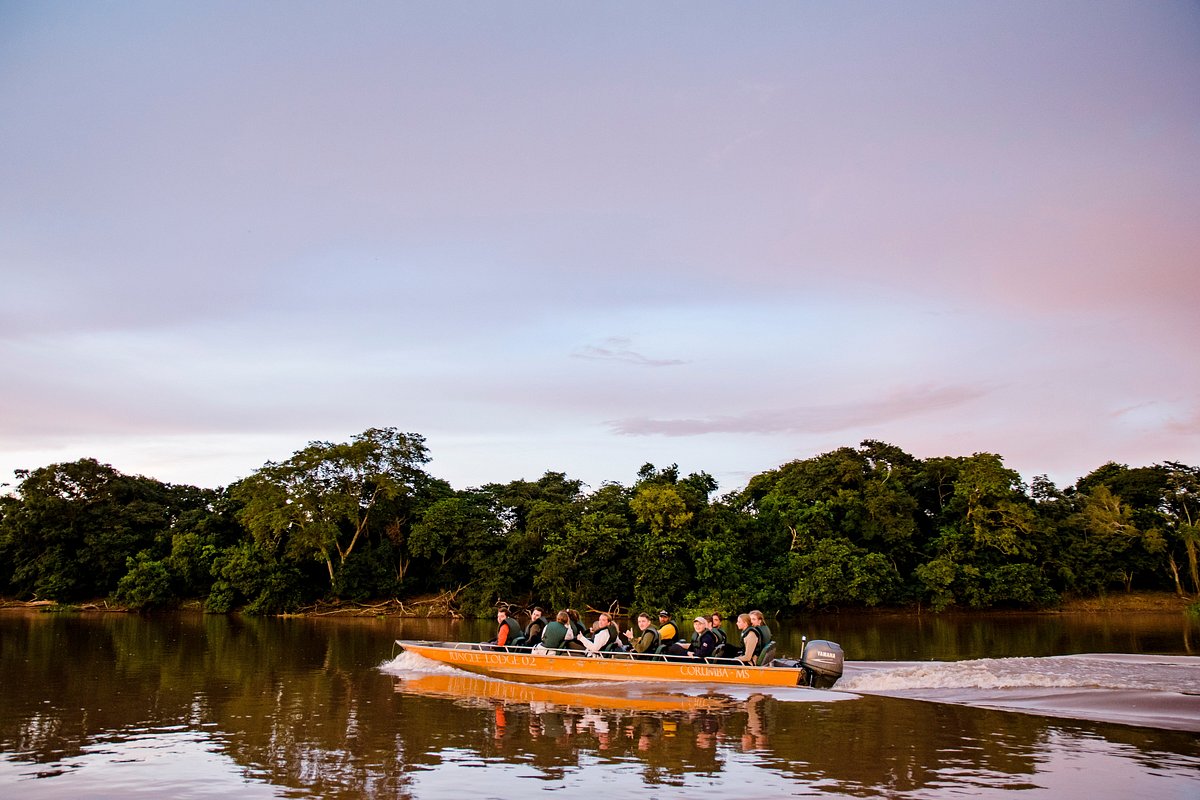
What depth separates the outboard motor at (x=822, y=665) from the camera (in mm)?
16125

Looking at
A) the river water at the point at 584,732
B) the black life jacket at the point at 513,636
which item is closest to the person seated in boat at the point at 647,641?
the river water at the point at 584,732

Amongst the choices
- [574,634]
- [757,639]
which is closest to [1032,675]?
[757,639]

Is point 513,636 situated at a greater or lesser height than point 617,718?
greater

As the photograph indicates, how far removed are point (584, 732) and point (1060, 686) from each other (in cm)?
882

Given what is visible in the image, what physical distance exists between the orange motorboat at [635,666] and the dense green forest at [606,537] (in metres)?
20.8

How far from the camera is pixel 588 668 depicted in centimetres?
1848

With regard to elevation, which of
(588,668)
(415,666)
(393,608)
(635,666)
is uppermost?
(635,666)

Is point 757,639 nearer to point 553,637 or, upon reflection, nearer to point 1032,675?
Result: point 553,637

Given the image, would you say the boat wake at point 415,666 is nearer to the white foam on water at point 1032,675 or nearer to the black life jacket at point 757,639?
the black life jacket at point 757,639

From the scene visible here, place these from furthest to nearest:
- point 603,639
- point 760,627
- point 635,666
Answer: point 603,639, point 760,627, point 635,666

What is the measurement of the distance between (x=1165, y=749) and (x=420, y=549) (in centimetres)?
3808

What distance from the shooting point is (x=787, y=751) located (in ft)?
36.5

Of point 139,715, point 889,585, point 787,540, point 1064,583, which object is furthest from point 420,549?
point 1064,583

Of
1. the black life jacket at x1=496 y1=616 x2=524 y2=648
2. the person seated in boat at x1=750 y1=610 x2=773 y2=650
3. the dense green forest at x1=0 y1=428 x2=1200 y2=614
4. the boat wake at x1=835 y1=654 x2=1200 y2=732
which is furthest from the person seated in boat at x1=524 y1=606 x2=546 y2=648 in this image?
the dense green forest at x1=0 y1=428 x2=1200 y2=614
